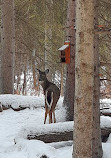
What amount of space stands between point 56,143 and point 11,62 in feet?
17.2

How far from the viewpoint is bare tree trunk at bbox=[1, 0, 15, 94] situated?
9789 mm

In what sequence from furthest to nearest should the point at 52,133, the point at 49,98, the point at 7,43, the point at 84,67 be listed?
the point at 7,43
the point at 49,98
the point at 52,133
the point at 84,67

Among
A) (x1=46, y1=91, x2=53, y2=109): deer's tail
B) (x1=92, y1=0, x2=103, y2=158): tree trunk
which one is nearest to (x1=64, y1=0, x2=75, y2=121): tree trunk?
(x1=46, y1=91, x2=53, y2=109): deer's tail

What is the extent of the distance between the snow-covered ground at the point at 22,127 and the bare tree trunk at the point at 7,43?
0.87 meters

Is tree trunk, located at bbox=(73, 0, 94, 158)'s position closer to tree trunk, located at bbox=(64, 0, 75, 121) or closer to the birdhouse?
the birdhouse

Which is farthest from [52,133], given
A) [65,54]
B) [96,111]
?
[65,54]

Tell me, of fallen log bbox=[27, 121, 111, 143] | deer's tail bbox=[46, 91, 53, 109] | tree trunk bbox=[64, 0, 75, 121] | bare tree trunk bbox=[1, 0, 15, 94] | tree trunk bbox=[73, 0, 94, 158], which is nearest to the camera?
tree trunk bbox=[73, 0, 94, 158]

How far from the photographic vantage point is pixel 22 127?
234 inches

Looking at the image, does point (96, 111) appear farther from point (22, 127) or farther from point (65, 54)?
point (65, 54)

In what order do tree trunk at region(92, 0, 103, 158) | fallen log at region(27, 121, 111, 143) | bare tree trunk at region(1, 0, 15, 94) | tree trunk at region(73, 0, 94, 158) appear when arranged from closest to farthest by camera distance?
tree trunk at region(73, 0, 94, 158), tree trunk at region(92, 0, 103, 158), fallen log at region(27, 121, 111, 143), bare tree trunk at region(1, 0, 15, 94)

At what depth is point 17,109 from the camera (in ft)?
29.9

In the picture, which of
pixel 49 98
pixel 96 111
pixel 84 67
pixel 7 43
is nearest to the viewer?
pixel 84 67

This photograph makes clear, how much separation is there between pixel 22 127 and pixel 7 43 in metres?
4.81

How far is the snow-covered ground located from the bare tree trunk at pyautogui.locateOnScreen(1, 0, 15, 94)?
2.84 ft
